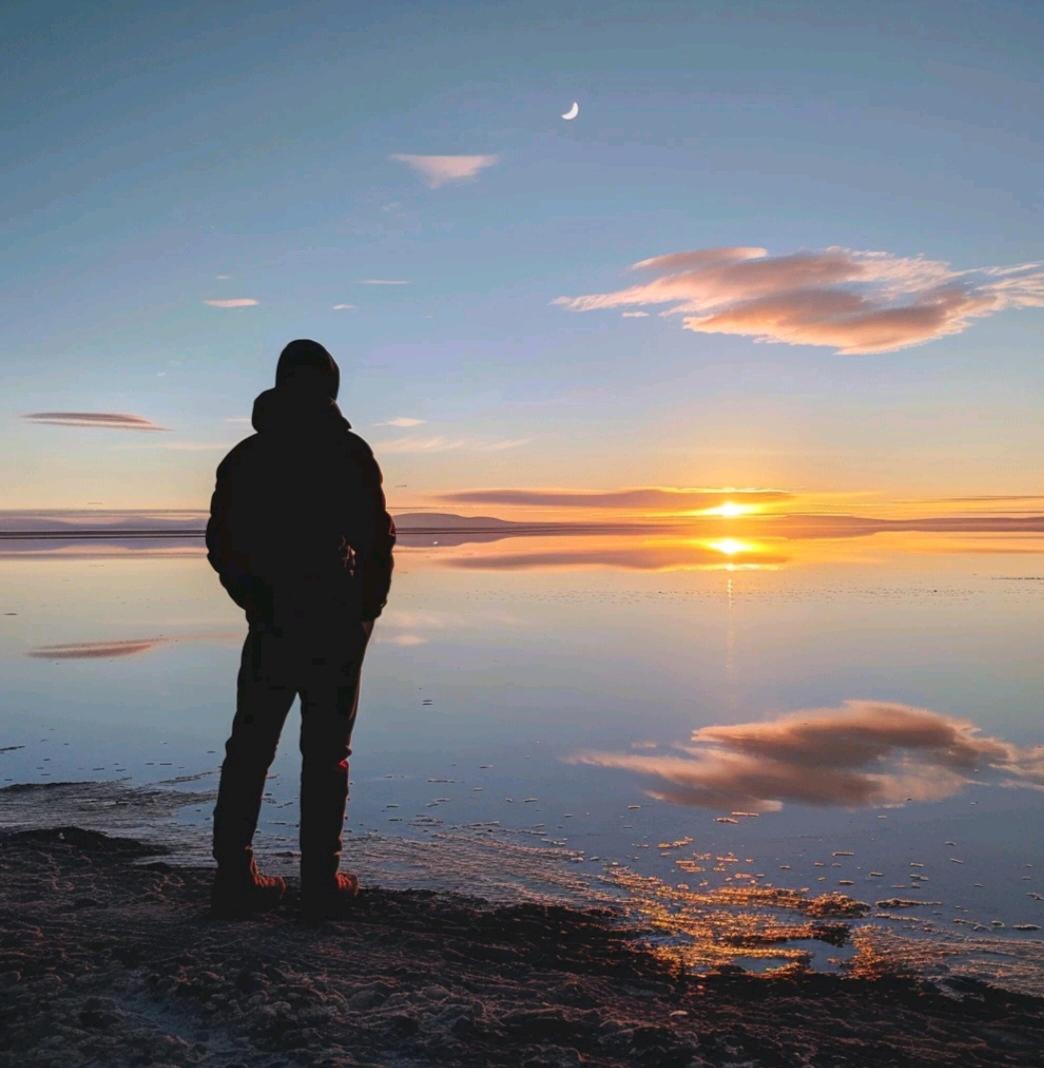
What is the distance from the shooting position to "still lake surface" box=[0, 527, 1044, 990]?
4988 millimetres

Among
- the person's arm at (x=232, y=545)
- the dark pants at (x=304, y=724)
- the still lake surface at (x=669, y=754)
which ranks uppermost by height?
the person's arm at (x=232, y=545)

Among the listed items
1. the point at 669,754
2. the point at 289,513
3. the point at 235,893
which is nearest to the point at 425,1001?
the point at 235,893

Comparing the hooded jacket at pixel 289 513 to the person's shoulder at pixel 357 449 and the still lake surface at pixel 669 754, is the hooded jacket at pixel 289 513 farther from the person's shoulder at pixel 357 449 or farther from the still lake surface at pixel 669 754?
the still lake surface at pixel 669 754

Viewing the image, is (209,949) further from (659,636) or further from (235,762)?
(659,636)

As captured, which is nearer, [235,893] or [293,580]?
[235,893]

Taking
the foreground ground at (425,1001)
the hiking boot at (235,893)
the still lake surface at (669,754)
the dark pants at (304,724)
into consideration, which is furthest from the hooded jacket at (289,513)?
the still lake surface at (669,754)

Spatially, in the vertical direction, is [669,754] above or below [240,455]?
below

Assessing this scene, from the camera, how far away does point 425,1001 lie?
362cm

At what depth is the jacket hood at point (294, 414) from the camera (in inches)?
189

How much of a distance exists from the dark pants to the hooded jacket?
0.14 meters

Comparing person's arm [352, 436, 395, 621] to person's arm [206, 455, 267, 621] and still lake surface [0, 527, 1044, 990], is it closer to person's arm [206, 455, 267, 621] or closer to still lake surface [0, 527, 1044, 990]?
person's arm [206, 455, 267, 621]

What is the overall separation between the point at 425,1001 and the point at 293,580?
6.57ft

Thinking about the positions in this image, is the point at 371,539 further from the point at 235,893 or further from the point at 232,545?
the point at 235,893

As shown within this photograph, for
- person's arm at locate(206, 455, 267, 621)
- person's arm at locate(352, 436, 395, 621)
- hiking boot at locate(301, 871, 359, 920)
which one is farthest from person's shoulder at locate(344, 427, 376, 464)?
hiking boot at locate(301, 871, 359, 920)
